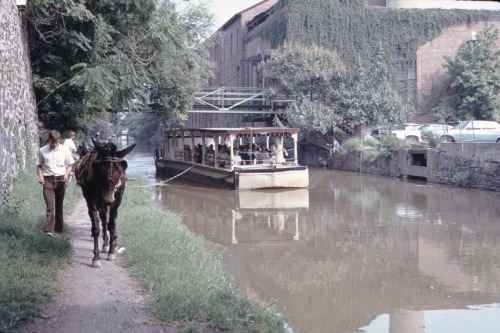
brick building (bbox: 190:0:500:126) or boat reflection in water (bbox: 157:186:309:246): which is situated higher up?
brick building (bbox: 190:0:500:126)

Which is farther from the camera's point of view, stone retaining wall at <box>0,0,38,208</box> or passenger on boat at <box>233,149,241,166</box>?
passenger on boat at <box>233,149,241,166</box>

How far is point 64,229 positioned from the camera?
37.7 feet

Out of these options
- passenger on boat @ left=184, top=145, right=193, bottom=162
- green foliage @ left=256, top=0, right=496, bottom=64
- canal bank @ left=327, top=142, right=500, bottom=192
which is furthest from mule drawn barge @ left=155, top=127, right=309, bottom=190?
green foliage @ left=256, top=0, right=496, bottom=64

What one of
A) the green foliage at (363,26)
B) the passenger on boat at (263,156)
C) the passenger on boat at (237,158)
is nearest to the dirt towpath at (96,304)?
the passenger on boat at (237,158)

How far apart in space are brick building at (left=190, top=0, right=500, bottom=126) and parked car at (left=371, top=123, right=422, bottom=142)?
920cm

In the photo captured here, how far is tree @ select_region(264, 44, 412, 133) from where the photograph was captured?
40.7 metres

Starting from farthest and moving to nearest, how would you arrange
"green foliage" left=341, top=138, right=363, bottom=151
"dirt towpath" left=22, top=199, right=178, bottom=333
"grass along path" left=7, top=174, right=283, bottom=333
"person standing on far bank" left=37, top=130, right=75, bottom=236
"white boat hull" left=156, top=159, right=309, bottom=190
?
"green foliage" left=341, top=138, right=363, bottom=151, "white boat hull" left=156, top=159, right=309, bottom=190, "person standing on far bank" left=37, top=130, right=75, bottom=236, "grass along path" left=7, top=174, right=283, bottom=333, "dirt towpath" left=22, top=199, right=178, bottom=333

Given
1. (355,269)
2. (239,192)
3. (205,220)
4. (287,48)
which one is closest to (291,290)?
(355,269)

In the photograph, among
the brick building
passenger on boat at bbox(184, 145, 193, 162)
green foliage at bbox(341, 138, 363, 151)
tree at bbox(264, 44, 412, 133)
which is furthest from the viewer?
the brick building

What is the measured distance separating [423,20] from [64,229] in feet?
137

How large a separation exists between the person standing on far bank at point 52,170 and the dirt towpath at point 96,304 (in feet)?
3.13

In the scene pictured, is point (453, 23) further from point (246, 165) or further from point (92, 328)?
point (92, 328)

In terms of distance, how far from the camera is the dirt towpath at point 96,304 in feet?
21.1

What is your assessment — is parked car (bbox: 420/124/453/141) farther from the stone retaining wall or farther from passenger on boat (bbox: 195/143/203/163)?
the stone retaining wall
